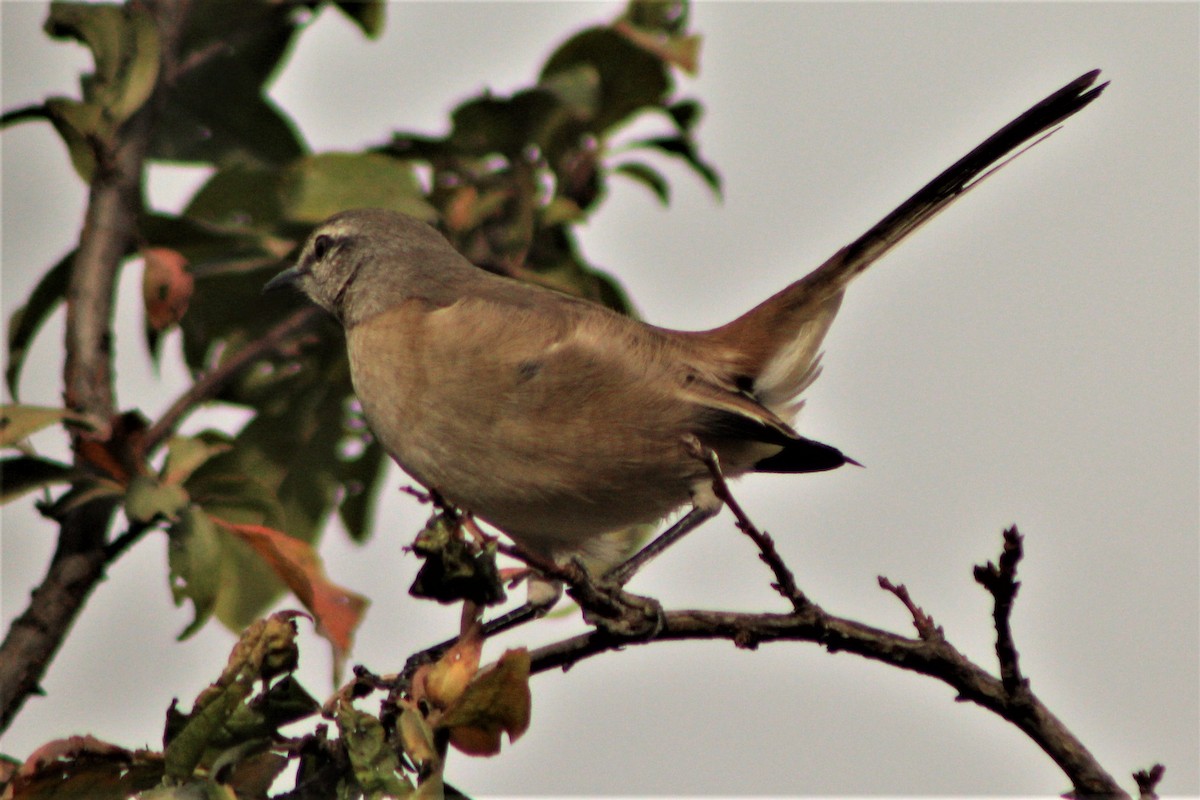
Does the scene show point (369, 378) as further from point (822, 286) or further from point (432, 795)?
point (432, 795)

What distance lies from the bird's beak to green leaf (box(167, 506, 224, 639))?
4.48 ft

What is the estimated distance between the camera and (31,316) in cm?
422

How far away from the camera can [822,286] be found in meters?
4.47

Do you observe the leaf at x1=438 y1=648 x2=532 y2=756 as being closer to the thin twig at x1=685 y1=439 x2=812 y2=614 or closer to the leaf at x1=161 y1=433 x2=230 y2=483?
the thin twig at x1=685 y1=439 x2=812 y2=614

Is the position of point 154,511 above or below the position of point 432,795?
above

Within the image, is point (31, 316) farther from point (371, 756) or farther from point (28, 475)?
point (371, 756)

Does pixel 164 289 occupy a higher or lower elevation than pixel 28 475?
higher

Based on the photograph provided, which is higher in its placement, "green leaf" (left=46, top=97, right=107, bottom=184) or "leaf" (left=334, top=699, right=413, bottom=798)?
"green leaf" (left=46, top=97, right=107, bottom=184)

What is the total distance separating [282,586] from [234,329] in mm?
996

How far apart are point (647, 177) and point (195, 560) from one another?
2172 mm

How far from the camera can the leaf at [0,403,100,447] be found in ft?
11.0

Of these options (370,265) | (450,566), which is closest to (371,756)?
(450,566)

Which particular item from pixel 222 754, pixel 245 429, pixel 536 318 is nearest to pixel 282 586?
pixel 245 429

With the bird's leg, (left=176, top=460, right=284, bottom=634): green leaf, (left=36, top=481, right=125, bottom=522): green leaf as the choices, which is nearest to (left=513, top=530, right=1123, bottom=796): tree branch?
the bird's leg
